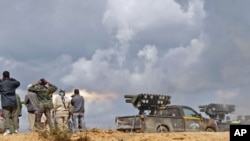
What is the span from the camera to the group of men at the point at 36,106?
15.9 meters

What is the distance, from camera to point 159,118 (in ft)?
76.1

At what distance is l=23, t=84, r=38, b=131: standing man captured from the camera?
16.6 metres

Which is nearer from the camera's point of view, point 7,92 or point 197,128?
point 7,92

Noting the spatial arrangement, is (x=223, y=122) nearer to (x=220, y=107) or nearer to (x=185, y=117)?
(x=220, y=107)

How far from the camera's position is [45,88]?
16484mm

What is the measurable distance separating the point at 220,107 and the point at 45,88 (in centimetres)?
1662

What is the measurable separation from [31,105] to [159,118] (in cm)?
760

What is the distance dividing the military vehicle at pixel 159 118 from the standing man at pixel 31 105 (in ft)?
21.4

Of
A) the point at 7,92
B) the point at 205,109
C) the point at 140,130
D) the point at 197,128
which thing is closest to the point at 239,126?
the point at 7,92

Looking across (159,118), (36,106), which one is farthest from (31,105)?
(159,118)

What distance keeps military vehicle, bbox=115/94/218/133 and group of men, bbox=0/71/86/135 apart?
524 cm

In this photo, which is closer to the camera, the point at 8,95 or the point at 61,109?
the point at 8,95

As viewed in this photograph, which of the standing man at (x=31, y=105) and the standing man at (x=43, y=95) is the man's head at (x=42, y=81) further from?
the standing man at (x=31, y=105)

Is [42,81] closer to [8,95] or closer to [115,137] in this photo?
[8,95]
